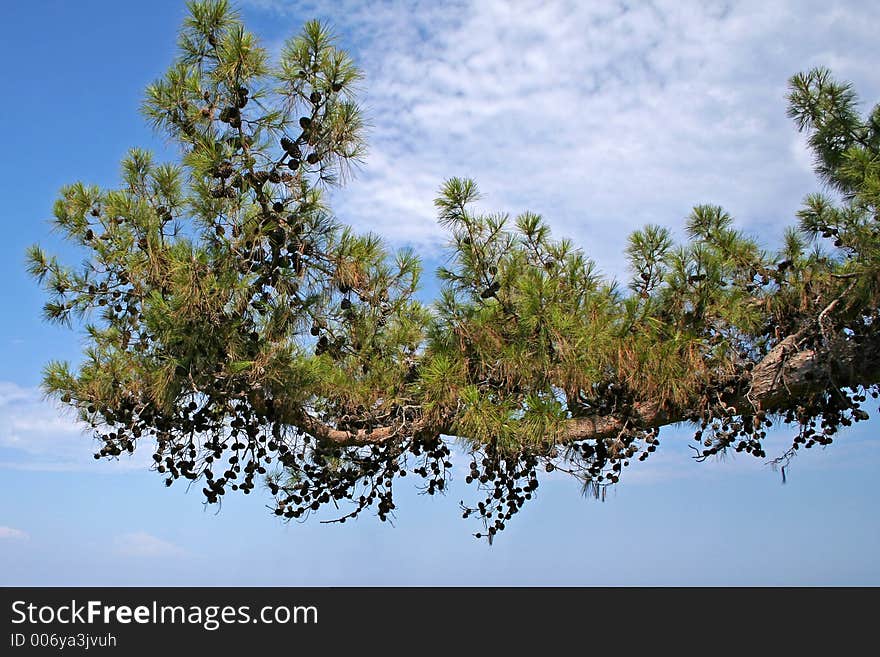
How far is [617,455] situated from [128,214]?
2.72 meters

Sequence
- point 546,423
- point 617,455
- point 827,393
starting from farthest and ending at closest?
point 827,393 → point 617,455 → point 546,423

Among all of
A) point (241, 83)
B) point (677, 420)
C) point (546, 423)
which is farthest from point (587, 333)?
point (241, 83)

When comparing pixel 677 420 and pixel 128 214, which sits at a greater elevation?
pixel 128 214

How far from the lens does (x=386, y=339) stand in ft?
13.4

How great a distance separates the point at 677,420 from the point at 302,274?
213 cm

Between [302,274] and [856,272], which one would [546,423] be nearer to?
[302,274]

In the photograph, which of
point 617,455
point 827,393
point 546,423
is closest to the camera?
point 546,423

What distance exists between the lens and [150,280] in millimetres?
3699

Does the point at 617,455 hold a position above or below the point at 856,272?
below

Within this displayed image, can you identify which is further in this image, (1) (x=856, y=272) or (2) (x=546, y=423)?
(1) (x=856, y=272)

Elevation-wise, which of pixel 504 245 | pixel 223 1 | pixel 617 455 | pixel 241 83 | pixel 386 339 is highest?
pixel 223 1

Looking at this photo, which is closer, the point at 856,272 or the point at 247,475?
the point at 247,475

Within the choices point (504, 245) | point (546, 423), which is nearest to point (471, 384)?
point (546, 423)

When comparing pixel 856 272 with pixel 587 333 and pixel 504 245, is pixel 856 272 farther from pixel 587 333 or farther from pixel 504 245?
pixel 504 245
